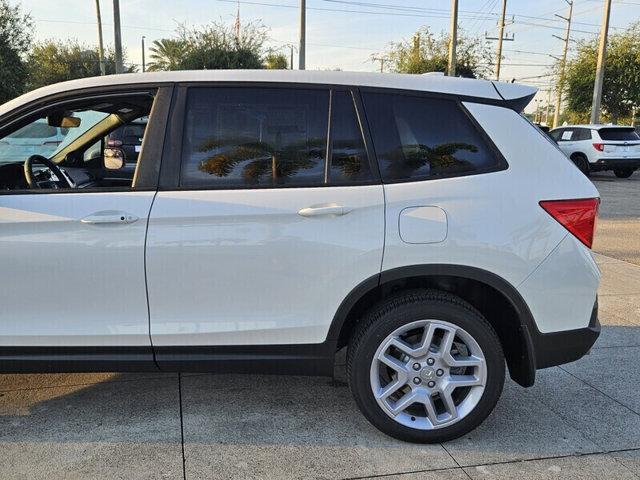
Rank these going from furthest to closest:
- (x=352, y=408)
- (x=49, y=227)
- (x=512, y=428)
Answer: (x=352, y=408) < (x=512, y=428) < (x=49, y=227)

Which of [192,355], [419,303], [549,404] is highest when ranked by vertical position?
[419,303]

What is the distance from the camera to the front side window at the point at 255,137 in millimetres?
2666

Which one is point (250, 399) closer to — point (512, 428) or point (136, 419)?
point (136, 419)

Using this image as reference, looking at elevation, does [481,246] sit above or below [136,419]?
above

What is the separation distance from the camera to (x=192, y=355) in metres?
2.69

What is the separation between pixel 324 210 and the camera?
8.46 feet

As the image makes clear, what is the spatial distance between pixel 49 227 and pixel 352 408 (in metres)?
1.89

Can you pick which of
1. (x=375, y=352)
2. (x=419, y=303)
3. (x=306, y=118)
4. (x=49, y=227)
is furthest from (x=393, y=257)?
(x=49, y=227)

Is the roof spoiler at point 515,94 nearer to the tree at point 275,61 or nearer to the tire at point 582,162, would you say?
the tire at point 582,162

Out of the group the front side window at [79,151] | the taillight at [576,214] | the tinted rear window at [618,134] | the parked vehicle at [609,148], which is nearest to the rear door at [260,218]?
the front side window at [79,151]

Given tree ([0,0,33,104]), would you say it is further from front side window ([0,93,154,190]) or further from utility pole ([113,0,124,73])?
→ front side window ([0,93,154,190])

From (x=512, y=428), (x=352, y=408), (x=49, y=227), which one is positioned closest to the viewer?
(x=49, y=227)

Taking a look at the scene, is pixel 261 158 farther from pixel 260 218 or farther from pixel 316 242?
pixel 316 242

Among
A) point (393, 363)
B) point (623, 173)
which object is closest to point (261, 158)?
point (393, 363)
